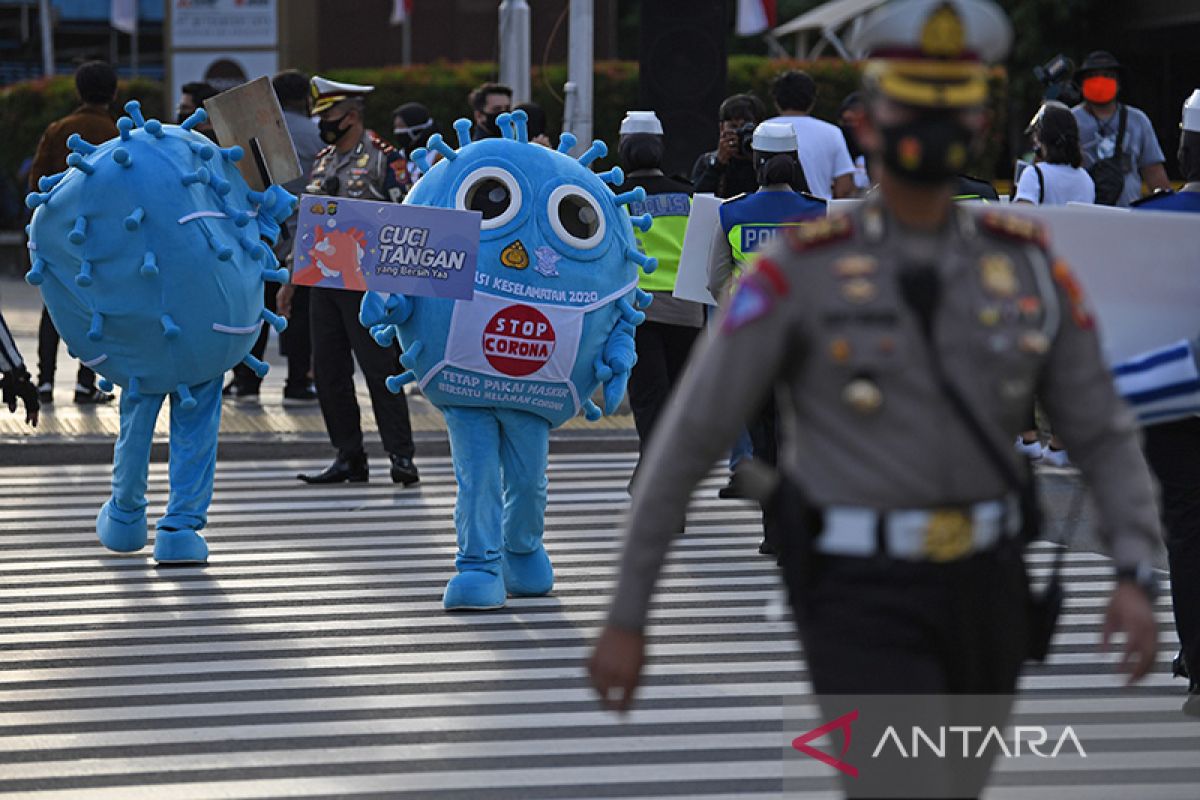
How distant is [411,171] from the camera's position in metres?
13.4

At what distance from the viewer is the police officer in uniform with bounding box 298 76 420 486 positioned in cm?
1035

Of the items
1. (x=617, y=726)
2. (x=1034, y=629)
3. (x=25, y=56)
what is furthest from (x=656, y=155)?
(x=25, y=56)

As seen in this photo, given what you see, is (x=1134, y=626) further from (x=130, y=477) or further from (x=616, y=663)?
(x=130, y=477)

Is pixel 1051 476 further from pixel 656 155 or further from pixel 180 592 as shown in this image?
pixel 180 592

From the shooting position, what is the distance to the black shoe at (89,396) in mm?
13000

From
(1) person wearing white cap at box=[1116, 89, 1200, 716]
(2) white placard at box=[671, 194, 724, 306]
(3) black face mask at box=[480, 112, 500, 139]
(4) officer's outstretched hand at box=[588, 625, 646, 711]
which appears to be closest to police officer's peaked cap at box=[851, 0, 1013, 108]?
(4) officer's outstretched hand at box=[588, 625, 646, 711]

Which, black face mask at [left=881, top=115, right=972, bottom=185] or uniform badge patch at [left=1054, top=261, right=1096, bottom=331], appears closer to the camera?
black face mask at [left=881, top=115, right=972, bottom=185]

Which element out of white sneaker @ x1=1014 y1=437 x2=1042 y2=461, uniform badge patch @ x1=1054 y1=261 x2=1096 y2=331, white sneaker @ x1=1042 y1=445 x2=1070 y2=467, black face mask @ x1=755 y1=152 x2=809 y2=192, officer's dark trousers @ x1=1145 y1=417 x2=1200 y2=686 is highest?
uniform badge patch @ x1=1054 y1=261 x2=1096 y2=331

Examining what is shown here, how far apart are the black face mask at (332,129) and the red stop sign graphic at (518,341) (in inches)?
134

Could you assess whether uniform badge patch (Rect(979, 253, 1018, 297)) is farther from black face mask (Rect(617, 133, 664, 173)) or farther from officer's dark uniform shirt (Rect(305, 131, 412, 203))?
officer's dark uniform shirt (Rect(305, 131, 412, 203))

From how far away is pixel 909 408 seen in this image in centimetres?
331

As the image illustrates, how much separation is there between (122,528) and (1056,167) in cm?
492

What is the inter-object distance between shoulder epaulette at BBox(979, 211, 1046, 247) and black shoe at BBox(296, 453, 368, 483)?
7.47 meters

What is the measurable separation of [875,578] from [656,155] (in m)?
6.16
